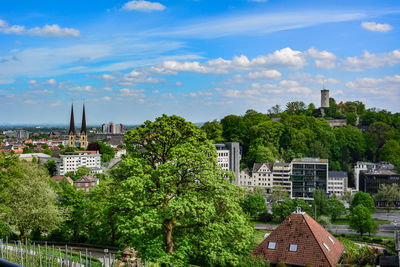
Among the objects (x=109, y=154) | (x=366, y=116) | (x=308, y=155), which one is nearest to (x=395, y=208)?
(x=308, y=155)

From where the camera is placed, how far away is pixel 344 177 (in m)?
79.4

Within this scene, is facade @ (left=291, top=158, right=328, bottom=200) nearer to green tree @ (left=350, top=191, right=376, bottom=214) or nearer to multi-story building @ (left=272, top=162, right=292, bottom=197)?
multi-story building @ (left=272, top=162, right=292, bottom=197)

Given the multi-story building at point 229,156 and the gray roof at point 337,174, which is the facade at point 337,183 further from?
the multi-story building at point 229,156

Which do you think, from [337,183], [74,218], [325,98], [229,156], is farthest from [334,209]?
[325,98]

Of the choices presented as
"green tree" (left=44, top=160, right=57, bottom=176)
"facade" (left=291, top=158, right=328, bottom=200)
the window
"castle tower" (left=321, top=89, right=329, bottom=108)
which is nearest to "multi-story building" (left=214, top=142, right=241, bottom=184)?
"facade" (left=291, top=158, right=328, bottom=200)

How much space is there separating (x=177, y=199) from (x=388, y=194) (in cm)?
6362

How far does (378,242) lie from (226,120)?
57.3m

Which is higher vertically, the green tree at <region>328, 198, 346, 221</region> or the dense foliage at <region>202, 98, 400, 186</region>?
the dense foliage at <region>202, 98, 400, 186</region>

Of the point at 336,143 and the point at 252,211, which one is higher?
the point at 336,143

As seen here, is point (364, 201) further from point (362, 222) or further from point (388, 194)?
point (388, 194)

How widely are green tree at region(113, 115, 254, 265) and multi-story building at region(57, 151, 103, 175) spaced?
283 ft

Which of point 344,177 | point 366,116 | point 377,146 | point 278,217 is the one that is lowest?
point 278,217

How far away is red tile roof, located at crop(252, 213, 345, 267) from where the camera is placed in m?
22.8

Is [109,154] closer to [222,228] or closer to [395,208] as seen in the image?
[395,208]
